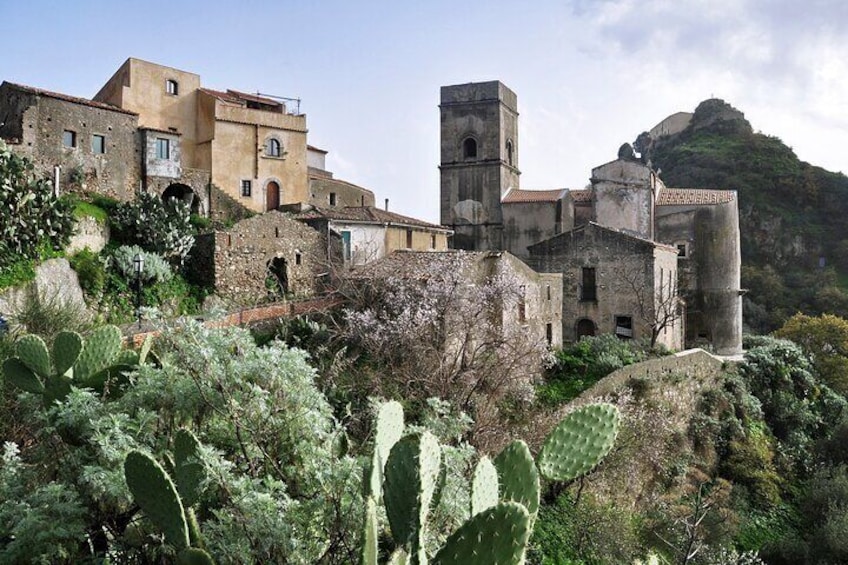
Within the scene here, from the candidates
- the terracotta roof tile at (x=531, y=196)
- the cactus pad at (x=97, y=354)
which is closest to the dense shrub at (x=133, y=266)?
the cactus pad at (x=97, y=354)

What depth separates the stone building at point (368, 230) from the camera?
22.6 m

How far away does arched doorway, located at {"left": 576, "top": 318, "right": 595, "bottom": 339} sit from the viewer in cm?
2600

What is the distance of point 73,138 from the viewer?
22.6 meters

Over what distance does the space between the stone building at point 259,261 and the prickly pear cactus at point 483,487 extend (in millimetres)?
15682

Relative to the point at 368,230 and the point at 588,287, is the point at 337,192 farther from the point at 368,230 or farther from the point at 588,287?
the point at 588,287

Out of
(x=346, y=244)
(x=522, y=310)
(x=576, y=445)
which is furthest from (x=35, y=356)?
(x=346, y=244)

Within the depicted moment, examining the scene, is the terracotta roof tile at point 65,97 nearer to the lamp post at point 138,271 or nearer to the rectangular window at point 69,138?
the rectangular window at point 69,138

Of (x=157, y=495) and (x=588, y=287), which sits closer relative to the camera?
(x=157, y=495)

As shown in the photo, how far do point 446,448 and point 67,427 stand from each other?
133 inches

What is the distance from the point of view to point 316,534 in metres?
4.94

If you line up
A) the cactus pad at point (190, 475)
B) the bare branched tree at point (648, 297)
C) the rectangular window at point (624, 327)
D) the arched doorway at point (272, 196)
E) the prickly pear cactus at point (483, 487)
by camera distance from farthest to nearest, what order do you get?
the arched doorway at point (272, 196) < the rectangular window at point (624, 327) < the bare branched tree at point (648, 297) < the cactus pad at point (190, 475) < the prickly pear cactus at point (483, 487)

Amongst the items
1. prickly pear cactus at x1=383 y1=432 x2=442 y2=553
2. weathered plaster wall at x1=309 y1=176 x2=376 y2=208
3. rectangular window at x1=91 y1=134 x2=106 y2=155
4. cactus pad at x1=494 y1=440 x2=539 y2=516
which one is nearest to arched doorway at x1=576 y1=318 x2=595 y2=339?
weathered plaster wall at x1=309 y1=176 x2=376 y2=208

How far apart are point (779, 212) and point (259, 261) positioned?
5132 centimetres

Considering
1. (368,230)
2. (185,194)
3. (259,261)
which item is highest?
(185,194)
